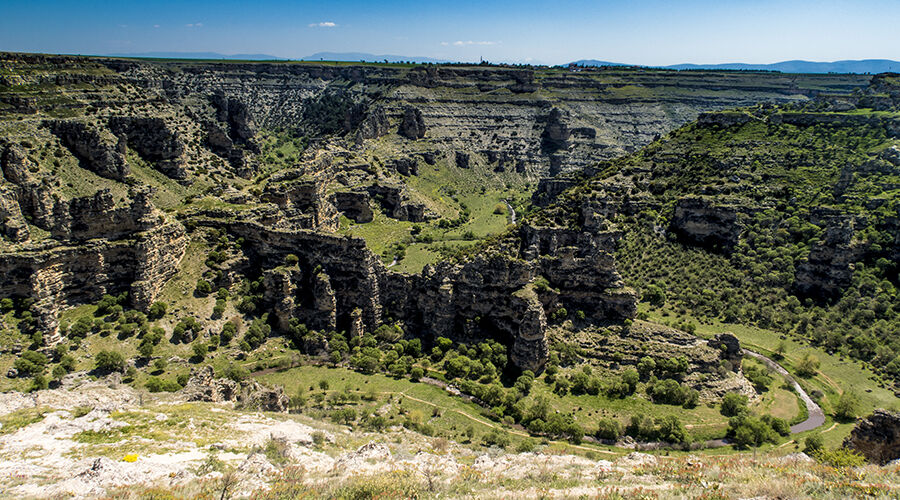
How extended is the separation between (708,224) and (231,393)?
219ft

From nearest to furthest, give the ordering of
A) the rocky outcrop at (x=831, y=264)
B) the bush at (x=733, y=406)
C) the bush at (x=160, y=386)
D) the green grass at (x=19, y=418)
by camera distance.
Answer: the green grass at (x=19, y=418)
the bush at (x=160, y=386)
the bush at (x=733, y=406)
the rocky outcrop at (x=831, y=264)

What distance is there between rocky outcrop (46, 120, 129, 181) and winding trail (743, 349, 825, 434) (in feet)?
301

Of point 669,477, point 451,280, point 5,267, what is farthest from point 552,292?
point 5,267

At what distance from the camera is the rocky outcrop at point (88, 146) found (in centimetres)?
7538

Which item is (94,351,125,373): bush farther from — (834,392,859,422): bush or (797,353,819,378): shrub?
(797,353,819,378): shrub

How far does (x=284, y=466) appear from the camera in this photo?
89.9ft

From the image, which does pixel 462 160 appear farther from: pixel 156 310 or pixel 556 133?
pixel 156 310

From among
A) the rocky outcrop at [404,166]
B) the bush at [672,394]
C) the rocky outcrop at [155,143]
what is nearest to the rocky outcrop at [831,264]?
the bush at [672,394]

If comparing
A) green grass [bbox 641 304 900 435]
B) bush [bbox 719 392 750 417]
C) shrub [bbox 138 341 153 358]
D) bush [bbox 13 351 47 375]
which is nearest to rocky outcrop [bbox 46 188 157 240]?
shrub [bbox 138 341 153 358]

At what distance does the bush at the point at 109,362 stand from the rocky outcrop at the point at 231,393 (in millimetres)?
6717

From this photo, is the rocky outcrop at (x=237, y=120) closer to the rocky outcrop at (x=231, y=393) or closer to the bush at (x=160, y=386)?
the bush at (x=160, y=386)

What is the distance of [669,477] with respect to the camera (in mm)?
27203

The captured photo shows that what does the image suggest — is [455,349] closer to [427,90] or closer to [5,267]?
[5,267]

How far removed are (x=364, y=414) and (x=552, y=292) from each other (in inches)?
934
